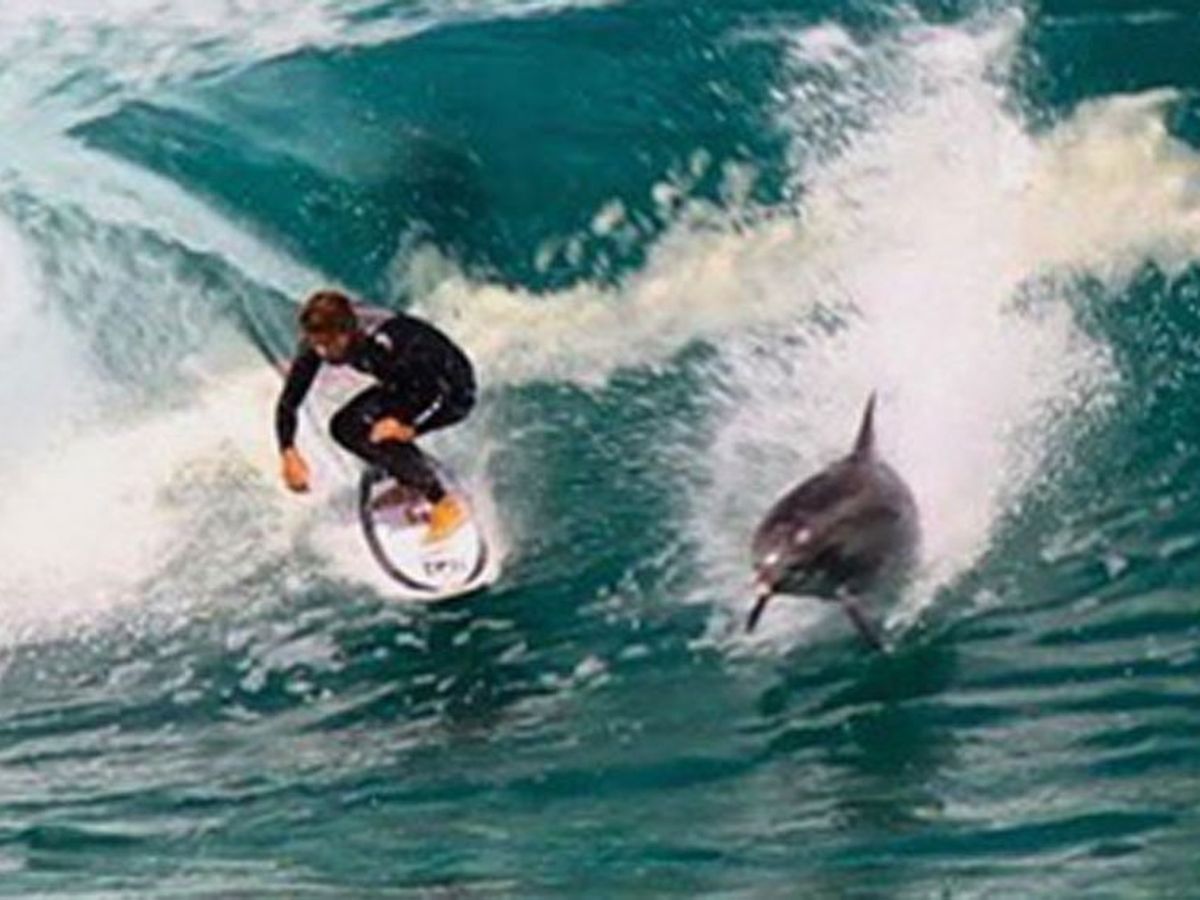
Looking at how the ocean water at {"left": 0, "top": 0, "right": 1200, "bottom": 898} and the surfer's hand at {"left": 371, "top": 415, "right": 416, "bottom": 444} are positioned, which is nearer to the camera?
the ocean water at {"left": 0, "top": 0, "right": 1200, "bottom": 898}

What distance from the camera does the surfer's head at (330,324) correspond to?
13250 mm

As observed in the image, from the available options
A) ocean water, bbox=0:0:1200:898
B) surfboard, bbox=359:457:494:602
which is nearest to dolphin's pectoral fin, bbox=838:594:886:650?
ocean water, bbox=0:0:1200:898

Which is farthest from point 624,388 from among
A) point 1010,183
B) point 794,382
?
point 1010,183

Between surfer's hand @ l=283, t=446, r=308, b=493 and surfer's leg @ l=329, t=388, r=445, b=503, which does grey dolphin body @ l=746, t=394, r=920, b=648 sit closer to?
surfer's leg @ l=329, t=388, r=445, b=503

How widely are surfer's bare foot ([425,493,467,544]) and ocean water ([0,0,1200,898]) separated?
422 millimetres

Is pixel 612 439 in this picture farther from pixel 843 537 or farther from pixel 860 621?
pixel 860 621

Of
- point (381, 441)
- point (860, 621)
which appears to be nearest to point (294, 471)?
point (381, 441)

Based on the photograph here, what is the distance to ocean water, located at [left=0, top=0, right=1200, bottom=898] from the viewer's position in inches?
434

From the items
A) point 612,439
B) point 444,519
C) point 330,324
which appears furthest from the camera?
point 612,439

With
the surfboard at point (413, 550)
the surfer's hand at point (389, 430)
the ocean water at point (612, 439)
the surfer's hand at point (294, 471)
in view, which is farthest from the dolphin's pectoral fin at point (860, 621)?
the surfer's hand at point (294, 471)

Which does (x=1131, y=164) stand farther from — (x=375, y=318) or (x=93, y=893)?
(x=93, y=893)

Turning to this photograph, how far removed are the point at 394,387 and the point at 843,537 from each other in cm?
299

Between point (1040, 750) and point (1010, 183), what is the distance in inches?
306

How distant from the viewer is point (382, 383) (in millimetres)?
13664
